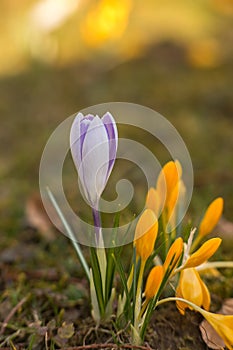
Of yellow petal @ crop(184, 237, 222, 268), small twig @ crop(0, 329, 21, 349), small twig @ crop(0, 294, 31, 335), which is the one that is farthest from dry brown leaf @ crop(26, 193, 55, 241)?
yellow petal @ crop(184, 237, 222, 268)

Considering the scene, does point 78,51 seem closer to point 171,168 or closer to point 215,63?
point 215,63

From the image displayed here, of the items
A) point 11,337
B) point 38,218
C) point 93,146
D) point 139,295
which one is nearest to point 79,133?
point 93,146

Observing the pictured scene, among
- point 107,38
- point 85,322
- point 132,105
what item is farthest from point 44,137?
point 85,322

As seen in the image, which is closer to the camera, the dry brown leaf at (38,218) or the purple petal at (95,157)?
the purple petal at (95,157)

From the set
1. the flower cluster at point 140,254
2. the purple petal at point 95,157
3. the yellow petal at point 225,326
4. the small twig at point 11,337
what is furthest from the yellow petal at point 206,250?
the small twig at point 11,337

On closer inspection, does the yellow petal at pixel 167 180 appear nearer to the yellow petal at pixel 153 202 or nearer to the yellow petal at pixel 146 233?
the yellow petal at pixel 153 202

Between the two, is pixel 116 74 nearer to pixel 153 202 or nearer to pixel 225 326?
pixel 153 202
